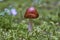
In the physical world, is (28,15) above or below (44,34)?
above

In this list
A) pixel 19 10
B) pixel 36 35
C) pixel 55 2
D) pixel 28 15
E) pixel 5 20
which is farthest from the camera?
pixel 55 2

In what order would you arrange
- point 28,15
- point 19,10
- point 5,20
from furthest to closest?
point 19,10 → point 5,20 → point 28,15

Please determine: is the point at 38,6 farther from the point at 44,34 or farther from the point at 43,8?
the point at 44,34

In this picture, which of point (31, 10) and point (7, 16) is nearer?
point (31, 10)

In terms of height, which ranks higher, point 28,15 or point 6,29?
point 28,15

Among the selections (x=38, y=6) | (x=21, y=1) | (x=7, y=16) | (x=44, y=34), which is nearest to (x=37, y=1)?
(x=38, y=6)

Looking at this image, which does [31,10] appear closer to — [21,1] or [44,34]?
[44,34]

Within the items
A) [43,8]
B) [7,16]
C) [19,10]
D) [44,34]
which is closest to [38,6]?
[43,8]

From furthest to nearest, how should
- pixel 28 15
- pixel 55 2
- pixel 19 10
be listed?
pixel 55 2
pixel 19 10
pixel 28 15
